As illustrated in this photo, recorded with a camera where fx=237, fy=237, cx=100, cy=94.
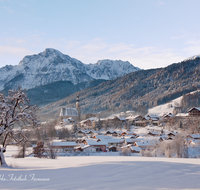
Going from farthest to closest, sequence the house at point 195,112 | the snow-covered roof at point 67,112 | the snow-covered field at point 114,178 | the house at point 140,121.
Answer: the snow-covered roof at point 67,112 < the house at point 140,121 < the house at point 195,112 < the snow-covered field at point 114,178

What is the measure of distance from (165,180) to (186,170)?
6.77 feet

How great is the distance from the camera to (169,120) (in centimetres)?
10294

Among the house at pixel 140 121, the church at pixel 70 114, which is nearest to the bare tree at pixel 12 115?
the house at pixel 140 121

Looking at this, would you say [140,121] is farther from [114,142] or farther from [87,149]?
[87,149]

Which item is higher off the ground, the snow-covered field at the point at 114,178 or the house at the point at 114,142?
the snow-covered field at the point at 114,178

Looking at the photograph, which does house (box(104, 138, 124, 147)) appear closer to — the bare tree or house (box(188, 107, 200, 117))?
house (box(188, 107, 200, 117))

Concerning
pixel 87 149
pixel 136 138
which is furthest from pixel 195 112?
pixel 87 149

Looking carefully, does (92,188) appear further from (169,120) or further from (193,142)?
(169,120)

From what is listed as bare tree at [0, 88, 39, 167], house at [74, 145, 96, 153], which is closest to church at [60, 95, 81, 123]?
house at [74, 145, 96, 153]

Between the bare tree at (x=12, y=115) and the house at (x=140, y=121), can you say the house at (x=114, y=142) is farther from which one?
the bare tree at (x=12, y=115)

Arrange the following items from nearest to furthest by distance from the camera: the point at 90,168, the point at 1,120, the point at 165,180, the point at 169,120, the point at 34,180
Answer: the point at 165,180 < the point at 34,180 < the point at 90,168 < the point at 1,120 < the point at 169,120

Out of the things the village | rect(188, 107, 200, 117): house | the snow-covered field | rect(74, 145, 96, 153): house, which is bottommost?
rect(74, 145, 96, 153): house

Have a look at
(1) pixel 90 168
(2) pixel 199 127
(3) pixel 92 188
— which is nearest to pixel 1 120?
(1) pixel 90 168

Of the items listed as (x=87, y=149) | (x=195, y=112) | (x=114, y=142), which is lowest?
(x=87, y=149)
